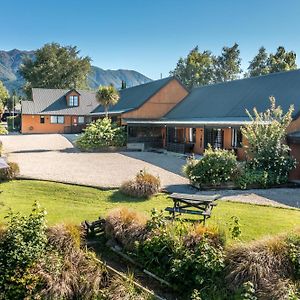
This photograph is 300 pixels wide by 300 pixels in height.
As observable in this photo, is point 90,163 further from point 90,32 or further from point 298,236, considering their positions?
point 90,32

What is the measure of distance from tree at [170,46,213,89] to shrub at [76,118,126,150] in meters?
34.2

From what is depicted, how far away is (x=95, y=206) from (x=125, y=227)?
289cm

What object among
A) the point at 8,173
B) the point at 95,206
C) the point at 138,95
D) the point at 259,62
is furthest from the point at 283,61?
the point at 95,206

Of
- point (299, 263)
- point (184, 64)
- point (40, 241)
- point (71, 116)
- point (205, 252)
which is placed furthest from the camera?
point (184, 64)

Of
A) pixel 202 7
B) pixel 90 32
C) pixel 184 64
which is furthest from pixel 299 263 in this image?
pixel 184 64

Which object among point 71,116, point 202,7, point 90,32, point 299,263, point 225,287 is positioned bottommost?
point 225,287

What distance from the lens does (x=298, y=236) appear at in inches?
282

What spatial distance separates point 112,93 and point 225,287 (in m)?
26.3

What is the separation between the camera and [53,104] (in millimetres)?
45125

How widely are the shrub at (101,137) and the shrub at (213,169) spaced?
13.7 metres

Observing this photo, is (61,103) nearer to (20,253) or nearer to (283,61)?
(283,61)

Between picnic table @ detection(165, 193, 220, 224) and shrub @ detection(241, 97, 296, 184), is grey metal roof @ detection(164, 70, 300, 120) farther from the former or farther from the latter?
picnic table @ detection(165, 193, 220, 224)

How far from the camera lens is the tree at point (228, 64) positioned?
63438mm

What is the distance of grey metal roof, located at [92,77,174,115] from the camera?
32.8 metres
